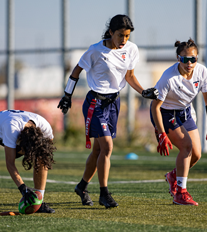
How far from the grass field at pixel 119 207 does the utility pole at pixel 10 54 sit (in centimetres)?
802

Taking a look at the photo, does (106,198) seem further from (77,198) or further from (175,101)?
(175,101)

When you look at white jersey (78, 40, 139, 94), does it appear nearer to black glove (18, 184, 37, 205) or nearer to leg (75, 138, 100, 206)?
leg (75, 138, 100, 206)

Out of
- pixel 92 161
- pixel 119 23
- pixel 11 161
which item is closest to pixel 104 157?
pixel 92 161

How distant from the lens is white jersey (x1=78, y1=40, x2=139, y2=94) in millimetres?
4832

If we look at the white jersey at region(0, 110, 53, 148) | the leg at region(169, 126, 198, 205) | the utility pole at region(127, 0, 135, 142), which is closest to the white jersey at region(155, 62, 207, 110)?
the leg at region(169, 126, 198, 205)

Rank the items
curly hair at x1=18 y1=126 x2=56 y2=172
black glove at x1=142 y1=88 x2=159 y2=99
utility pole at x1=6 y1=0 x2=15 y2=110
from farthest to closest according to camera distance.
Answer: utility pole at x1=6 y1=0 x2=15 y2=110
black glove at x1=142 y1=88 x2=159 y2=99
curly hair at x1=18 y1=126 x2=56 y2=172

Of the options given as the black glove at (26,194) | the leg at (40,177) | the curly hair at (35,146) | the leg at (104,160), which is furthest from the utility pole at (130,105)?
the black glove at (26,194)

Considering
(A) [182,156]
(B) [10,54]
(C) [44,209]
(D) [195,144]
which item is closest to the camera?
(C) [44,209]

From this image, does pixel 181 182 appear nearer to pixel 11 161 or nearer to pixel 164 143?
pixel 164 143

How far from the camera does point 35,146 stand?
4145mm

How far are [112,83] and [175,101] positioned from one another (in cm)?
76

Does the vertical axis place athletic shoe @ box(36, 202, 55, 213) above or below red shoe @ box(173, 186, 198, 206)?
below

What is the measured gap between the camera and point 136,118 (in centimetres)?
1483

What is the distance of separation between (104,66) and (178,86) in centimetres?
86
